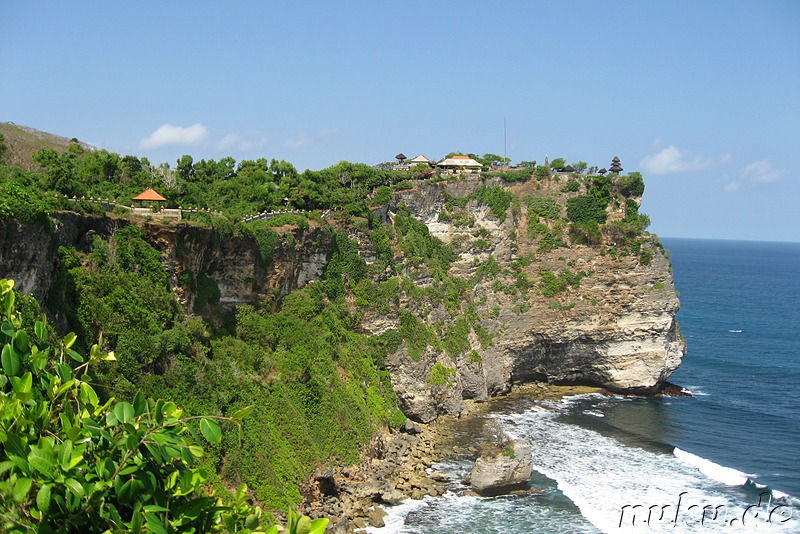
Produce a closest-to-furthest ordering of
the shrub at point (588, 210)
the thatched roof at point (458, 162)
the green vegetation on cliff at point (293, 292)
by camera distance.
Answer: the green vegetation on cliff at point (293, 292) < the shrub at point (588, 210) < the thatched roof at point (458, 162)

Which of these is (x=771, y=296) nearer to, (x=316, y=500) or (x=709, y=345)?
(x=709, y=345)

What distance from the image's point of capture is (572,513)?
111 feet

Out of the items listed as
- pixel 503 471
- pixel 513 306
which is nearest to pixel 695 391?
pixel 513 306

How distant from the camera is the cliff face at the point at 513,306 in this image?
47.3 meters

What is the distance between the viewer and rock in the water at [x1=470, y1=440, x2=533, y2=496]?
1401 inches

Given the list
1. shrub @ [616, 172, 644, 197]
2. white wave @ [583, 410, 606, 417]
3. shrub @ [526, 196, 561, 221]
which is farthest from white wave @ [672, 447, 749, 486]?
shrub @ [616, 172, 644, 197]

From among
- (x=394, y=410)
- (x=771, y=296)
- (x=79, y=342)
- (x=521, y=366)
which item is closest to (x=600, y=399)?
(x=521, y=366)

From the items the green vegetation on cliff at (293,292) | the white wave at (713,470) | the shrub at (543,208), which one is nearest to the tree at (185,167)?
the green vegetation on cliff at (293,292)

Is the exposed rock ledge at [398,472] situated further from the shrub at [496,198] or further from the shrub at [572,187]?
the shrub at [572,187]

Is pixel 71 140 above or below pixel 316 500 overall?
above

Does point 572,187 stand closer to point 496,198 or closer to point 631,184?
point 631,184

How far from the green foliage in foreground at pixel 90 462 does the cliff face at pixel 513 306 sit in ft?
118

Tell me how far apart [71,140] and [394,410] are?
39.2m

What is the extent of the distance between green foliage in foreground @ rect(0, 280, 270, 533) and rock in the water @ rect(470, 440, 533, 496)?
29398 mm
